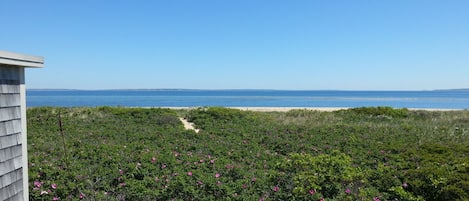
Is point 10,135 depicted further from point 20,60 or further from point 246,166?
point 246,166

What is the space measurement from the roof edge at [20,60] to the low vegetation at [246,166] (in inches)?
52.5

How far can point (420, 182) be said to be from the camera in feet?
21.0

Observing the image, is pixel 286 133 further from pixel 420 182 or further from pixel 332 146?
pixel 420 182

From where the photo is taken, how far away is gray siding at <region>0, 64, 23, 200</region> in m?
4.68

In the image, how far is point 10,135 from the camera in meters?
4.84

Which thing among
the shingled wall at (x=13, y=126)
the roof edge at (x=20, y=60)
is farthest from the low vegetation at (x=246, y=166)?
the roof edge at (x=20, y=60)

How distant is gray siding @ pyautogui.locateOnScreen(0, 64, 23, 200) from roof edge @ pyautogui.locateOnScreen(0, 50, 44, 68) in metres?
0.16

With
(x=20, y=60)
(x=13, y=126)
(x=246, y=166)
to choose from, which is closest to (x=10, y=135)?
(x=13, y=126)

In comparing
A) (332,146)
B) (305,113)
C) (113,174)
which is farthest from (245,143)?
(305,113)

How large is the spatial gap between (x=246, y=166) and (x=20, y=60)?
16.6 feet

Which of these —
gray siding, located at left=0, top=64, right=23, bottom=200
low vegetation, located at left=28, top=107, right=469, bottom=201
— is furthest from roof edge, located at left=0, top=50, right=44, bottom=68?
low vegetation, located at left=28, top=107, right=469, bottom=201

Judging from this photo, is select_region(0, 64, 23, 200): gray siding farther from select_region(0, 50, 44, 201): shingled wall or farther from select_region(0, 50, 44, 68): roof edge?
select_region(0, 50, 44, 68): roof edge

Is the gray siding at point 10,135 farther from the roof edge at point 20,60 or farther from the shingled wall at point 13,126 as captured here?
the roof edge at point 20,60

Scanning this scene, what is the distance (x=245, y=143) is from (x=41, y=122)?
9.52 metres
